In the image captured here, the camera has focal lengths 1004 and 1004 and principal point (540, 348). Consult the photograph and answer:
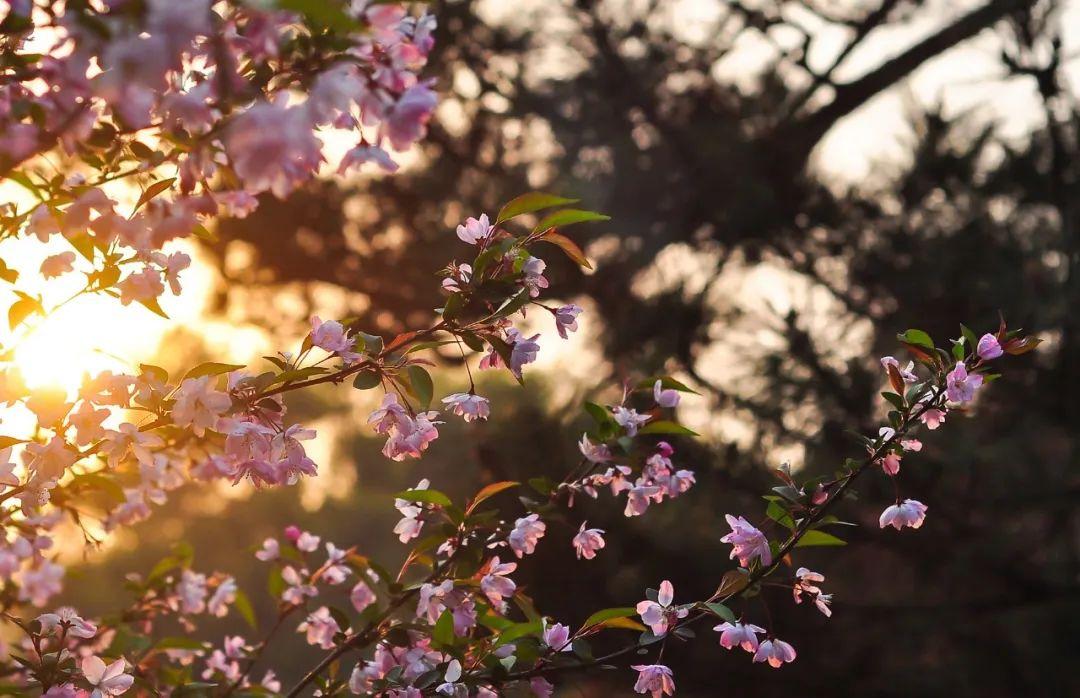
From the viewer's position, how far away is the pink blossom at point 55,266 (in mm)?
945

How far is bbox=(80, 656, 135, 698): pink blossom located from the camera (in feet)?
2.85

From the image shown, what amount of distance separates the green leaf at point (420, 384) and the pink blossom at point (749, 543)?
0.94 feet

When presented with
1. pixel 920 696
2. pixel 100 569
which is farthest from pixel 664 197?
pixel 100 569

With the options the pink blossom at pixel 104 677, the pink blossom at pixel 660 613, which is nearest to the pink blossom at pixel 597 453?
the pink blossom at pixel 660 613

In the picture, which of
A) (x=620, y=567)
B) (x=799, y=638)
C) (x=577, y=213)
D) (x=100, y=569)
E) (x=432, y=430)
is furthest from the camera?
(x=100, y=569)

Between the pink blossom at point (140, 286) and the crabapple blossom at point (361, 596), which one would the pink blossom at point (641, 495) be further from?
the pink blossom at point (140, 286)

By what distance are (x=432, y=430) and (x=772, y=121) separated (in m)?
2.43

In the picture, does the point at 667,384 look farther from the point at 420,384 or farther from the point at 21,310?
the point at 21,310

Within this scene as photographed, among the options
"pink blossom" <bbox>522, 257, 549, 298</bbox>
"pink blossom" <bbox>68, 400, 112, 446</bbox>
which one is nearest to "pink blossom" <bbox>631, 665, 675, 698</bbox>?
"pink blossom" <bbox>522, 257, 549, 298</bbox>

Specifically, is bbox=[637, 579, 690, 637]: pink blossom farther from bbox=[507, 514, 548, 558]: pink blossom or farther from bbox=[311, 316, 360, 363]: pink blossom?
bbox=[311, 316, 360, 363]: pink blossom

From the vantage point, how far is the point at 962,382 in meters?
0.89

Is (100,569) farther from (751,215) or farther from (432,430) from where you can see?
(432,430)

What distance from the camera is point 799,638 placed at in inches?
107

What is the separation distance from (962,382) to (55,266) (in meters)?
0.84
